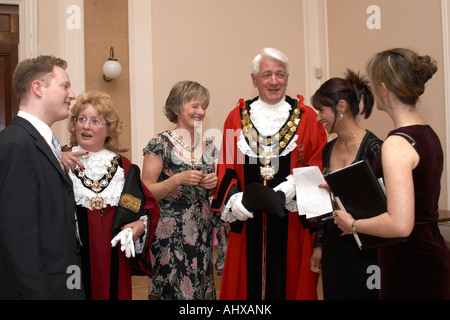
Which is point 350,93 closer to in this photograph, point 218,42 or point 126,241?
point 126,241

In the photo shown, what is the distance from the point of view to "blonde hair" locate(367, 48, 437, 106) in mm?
1553

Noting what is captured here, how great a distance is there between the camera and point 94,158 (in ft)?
6.90

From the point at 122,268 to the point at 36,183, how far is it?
75cm

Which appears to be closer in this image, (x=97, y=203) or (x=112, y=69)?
(x=97, y=203)

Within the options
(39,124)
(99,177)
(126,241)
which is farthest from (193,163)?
(39,124)

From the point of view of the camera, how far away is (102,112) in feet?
6.98

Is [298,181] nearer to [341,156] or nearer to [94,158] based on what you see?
[341,156]

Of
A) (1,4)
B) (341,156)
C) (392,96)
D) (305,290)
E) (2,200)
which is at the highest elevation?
(1,4)

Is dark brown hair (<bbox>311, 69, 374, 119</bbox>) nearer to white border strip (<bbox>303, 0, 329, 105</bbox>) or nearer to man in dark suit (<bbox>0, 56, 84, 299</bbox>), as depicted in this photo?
man in dark suit (<bbox>0, 56, 84, 299</bbox>)

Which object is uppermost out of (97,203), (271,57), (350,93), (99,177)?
(271,57)

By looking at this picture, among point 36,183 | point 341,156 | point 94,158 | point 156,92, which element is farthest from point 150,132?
point 36,183

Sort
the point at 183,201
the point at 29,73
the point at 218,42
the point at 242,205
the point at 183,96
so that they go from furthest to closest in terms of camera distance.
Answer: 1. the point at 218,42
2. the point at 183,96
3. the point at 183,201
4. the point at 242,205
5. the point at 29,73

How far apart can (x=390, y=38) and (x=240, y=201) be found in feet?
8.73

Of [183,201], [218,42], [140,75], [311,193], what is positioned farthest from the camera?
[218,42]
